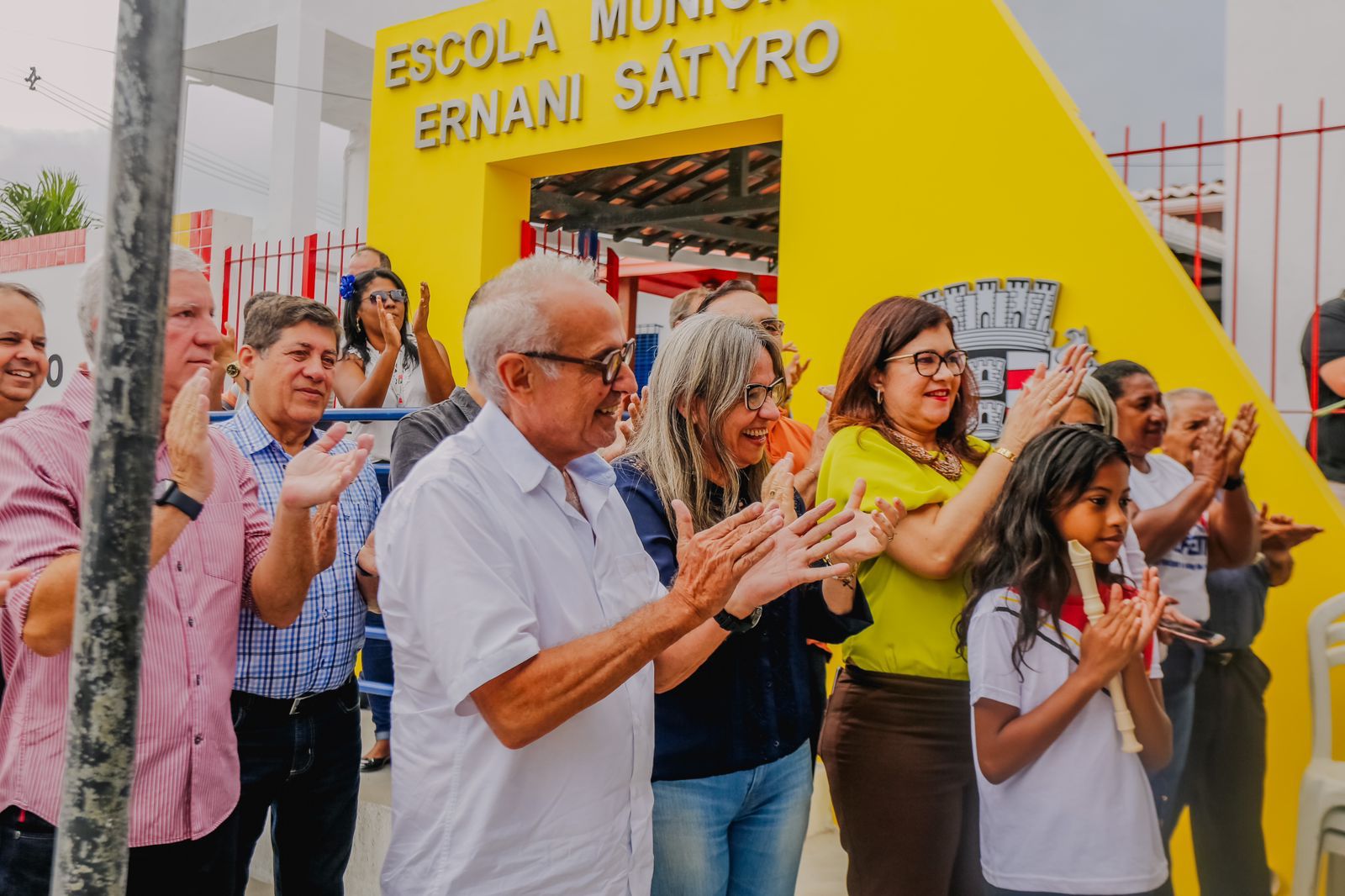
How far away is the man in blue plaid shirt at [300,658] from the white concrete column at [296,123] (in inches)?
360

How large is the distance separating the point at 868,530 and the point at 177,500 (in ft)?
4.41

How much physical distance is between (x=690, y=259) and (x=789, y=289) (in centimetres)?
804

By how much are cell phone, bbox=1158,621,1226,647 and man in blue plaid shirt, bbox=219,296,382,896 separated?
2.08 meters

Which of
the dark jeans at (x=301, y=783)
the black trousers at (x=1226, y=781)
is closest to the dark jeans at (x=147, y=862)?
the dark jeans at (x=301, y=783)

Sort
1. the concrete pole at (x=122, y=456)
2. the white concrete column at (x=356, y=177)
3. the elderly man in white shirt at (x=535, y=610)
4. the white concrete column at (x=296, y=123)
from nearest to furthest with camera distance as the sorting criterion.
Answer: the concrete pole at (x=122, y=456) → the elderly man in white shirt at (x=535, y=610) → the white concrete column at (x=296, y=123) → the white concrete column at (x=356, y=177)

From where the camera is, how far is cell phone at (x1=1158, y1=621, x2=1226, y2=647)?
9.03 feet

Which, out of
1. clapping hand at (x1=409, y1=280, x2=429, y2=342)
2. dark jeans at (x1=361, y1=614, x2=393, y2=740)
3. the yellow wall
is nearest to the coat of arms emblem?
the yellow wall

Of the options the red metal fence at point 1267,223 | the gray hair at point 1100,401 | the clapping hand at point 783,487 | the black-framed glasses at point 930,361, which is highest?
the red metal fence at point 1267,223

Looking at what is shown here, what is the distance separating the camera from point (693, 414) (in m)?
2.40

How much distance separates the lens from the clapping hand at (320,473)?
2.03 meters

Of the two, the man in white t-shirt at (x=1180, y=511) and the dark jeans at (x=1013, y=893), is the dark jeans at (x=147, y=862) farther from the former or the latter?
the man in white t-shirt at (x=1180, y=511)

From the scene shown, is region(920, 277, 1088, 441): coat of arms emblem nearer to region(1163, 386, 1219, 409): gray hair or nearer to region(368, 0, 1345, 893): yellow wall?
region(368, 0, 1345, 893): yellow wall

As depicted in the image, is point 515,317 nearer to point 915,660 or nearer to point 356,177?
point 915,660

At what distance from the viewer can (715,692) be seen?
2.26 metres
